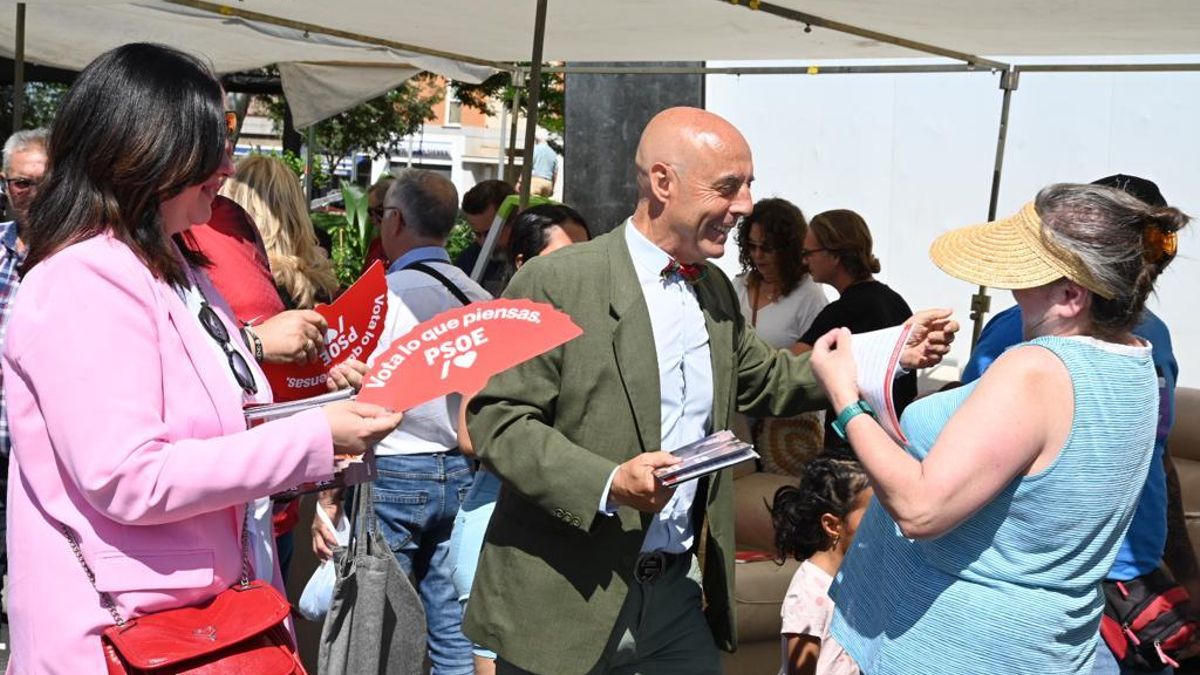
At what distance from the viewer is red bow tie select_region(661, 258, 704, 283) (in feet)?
9.83

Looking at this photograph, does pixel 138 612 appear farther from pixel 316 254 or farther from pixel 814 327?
pixel 814 327

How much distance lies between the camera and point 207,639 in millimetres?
1921

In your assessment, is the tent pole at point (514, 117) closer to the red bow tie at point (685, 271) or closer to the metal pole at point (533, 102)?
the metal pole at point (533, 102)

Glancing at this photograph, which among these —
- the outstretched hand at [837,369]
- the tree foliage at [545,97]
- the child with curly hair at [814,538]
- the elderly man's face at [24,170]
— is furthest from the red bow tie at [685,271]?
the tree foliage at [545,97]

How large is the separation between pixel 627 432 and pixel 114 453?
4.06 feet

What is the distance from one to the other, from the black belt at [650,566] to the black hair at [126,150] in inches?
51.7

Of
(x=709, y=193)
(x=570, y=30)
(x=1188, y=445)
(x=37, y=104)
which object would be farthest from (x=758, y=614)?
(x=37, y=104)

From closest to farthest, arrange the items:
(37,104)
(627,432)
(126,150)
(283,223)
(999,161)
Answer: (126,150) → (627,432) → (283,223) → (999,161) → (37,104)

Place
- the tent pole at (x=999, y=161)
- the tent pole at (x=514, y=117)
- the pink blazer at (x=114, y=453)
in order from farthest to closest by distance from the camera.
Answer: the tent pole at (x=514, y=117) < the tent pole at (x=999, y=161) < the pink blazer at (x=114, y=453)

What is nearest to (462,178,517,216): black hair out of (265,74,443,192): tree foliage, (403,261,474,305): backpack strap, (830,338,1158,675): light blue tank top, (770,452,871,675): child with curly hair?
(403,261,474,305): backpack strap

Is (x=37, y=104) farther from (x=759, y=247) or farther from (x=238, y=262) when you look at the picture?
(x=238, y=262)

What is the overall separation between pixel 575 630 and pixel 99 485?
123 centimetres

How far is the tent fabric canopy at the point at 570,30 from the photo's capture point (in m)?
5.77

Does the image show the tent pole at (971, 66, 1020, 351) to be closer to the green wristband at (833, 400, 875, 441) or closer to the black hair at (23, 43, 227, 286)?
the green wristband at (833, 400, 875, 441)
